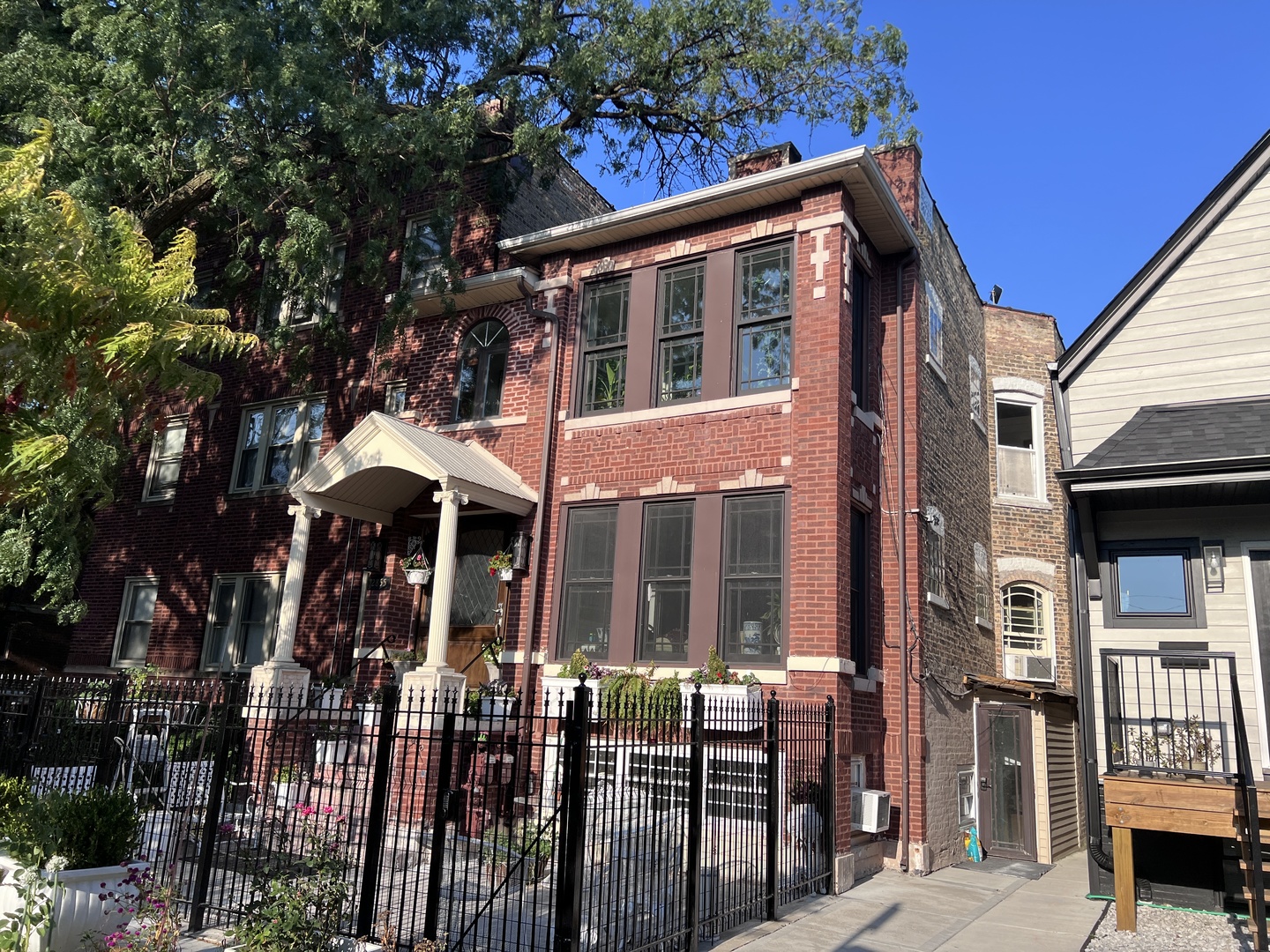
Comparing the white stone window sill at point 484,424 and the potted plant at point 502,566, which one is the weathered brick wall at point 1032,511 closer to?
the potted plant at point 502,566

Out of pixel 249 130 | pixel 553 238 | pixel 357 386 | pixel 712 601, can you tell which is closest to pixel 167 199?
pixel 249 130

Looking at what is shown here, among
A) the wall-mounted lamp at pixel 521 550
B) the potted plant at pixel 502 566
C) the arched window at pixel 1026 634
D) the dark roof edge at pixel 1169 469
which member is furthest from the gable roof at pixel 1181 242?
the potted plant at pixel 502 566

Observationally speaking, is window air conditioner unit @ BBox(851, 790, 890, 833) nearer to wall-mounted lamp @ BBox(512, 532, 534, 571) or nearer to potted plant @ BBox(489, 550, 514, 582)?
wall-mounted lamp @ BBox(512, 532, 534, 571)

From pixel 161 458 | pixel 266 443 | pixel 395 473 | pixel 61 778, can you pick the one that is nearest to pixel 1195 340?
pixel 395 473

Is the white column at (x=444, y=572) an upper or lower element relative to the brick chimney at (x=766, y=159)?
lower

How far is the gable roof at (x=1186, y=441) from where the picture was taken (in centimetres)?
979

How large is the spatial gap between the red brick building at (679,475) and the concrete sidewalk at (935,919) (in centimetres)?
71

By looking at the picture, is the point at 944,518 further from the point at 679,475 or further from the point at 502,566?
the point at 502,566

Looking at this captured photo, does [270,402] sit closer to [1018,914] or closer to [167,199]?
[167,199]

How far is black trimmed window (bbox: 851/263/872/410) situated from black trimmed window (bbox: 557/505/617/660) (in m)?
3.78

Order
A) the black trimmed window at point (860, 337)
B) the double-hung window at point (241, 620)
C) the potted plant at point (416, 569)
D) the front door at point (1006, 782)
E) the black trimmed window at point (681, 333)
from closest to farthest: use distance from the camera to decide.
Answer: the black trimmed window at point (860, 337) < the black trimmed window at point (681, 333) < the potted plant at point (416, 569) < the front door at point (1006, 782) < the double-hung window at point (241, 620)

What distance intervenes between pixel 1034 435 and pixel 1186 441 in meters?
8.87

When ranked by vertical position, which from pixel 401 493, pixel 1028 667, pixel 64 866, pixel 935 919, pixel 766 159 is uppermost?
pixel 766 159

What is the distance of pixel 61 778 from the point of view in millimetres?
8812
